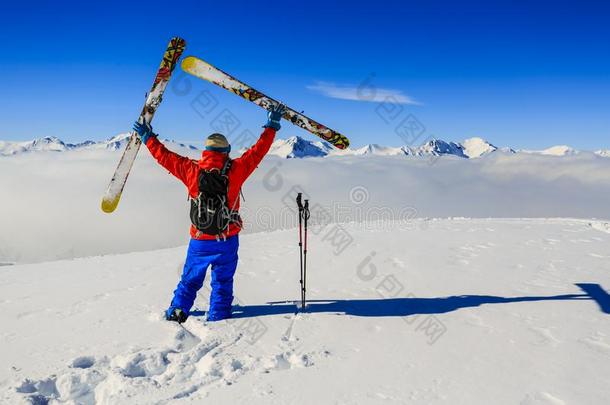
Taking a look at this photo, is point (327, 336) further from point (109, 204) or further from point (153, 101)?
point (153, 101)

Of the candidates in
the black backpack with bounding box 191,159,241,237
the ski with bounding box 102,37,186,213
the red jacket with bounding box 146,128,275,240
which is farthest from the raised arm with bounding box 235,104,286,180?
the ski with bounding box 102,37,186,213

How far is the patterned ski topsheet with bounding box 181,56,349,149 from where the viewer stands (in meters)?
7.06

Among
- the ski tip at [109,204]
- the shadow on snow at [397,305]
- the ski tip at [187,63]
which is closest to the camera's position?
the shadow on snow at [397,305]

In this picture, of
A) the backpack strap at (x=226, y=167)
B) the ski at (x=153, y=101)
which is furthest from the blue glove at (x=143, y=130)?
the backpack strap at (x=226, y=167)

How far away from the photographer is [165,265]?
32.5 ft

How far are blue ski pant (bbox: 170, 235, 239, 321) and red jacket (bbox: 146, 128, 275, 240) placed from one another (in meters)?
0.14

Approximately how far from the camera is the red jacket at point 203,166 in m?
5.66

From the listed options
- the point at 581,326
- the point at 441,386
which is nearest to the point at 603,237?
A: the point at 581,326

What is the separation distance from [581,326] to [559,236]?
8.96 m

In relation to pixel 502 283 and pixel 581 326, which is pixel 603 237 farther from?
pixel 581 326

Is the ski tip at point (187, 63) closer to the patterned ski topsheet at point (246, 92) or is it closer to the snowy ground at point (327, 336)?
the patterned ski topsheet at point (246, 92)

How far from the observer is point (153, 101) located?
22.3 ft

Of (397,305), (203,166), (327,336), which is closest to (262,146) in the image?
(203,166)

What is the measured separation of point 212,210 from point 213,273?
960 mm
